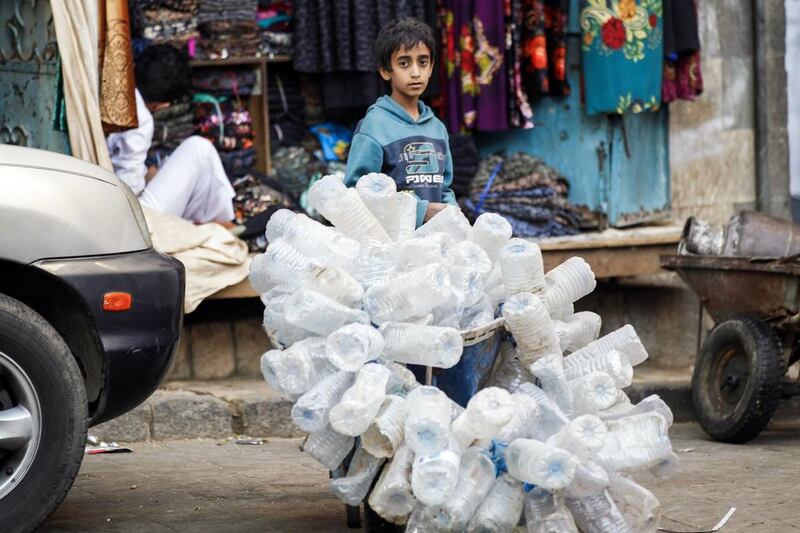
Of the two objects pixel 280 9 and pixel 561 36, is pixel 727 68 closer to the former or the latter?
pixel 561 36

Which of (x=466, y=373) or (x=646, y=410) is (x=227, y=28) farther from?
(x=646, y=410)

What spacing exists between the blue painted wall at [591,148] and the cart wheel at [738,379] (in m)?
1.86

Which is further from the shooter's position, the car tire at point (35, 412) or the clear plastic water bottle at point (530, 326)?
the car tire at point (35, 412)

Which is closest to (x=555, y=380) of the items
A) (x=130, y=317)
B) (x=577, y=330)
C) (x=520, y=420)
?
(x=520, y=420)

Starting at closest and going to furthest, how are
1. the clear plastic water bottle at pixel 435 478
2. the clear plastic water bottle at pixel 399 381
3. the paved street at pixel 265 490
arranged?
the clear plastic water bottle at pixel 435 478 < the clear plastic water bottle at pixel 399 381 < the paved street at pixel 265 490

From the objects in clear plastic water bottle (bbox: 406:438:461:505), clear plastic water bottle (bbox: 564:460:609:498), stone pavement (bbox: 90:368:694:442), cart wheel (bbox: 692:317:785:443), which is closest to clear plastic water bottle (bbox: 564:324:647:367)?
clear plastic water bottle (bbox: 564:460:609:498)

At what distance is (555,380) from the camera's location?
4.36m

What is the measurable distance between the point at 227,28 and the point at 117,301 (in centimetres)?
446

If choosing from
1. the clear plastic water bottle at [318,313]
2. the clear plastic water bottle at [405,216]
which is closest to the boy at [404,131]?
the clear plastic water bottle at [405,216]

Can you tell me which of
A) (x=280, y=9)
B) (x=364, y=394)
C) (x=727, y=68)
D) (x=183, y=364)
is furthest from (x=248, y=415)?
(x=727, y=68)

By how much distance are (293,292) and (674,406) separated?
172 inches

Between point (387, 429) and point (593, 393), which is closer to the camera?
point (387, 429)

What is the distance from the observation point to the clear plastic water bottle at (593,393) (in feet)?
14.4

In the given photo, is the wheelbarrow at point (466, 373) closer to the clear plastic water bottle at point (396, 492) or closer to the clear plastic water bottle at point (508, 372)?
the clear plastic water bottle at point (508, 372)
